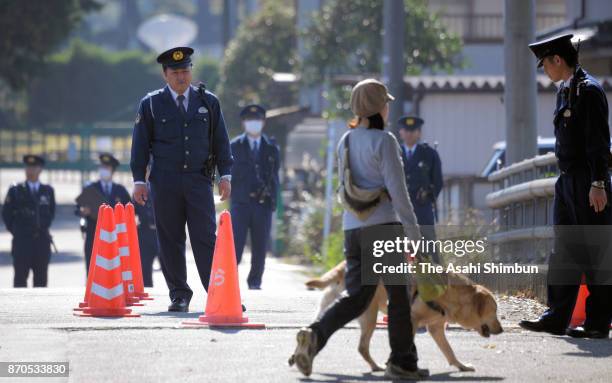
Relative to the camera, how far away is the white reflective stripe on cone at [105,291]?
37.1 ft

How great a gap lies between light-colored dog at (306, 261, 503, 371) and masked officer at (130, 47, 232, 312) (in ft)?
9.55

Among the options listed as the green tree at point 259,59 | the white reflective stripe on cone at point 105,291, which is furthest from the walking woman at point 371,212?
the green tree at point 259,59

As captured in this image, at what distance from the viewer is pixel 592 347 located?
31.0 ft

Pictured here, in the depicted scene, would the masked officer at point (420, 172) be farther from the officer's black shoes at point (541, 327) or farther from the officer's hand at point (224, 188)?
the officer's black shoes at point (541, 327)

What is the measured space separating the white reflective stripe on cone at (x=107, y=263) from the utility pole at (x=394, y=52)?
367 inches

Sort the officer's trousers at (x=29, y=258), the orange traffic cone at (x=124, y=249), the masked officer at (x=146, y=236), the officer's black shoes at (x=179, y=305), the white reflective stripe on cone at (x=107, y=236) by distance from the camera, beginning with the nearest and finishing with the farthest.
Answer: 1. the officer's black shoes at (x=179, y=305)
2. the white reflective stripe on cone at (x=107, y=236)
3. the orange traffic cone at (x=124, y=249)
4. the officer's trousers at (x=29, y=258)
5. the masked officer at (x=146, y=236)

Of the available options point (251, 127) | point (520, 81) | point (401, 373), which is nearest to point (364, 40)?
point (251, 127)

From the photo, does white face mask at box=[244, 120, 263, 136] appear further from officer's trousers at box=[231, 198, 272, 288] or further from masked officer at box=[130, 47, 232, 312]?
masked officer at box=[130, 47, 232, 312]

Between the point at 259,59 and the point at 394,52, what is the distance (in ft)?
81.2

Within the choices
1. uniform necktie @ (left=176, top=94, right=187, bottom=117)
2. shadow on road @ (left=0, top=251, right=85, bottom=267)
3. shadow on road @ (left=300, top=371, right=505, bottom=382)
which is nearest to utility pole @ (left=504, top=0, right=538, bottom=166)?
uniform necktie @ (left=176, top=94, right=187, bottom=117)

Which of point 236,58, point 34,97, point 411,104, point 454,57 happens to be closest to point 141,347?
point 411,104

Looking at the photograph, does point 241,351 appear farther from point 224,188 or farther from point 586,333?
point 224,188

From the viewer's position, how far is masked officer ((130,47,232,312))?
11.3 meters

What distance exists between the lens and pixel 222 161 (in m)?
11.6
